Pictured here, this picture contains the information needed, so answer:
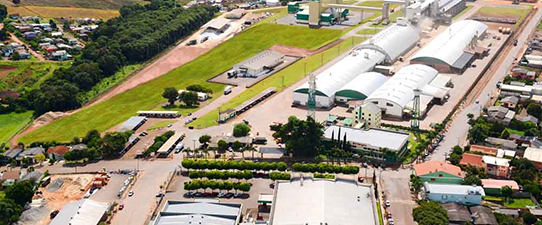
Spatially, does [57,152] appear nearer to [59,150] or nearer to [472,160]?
[59,150]

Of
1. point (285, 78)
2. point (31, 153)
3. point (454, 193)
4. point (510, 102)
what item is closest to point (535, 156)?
point (454, 193)

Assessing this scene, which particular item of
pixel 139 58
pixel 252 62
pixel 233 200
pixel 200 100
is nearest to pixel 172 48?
pixel 139 58

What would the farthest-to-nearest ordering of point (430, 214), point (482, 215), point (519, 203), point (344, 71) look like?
point (344, 71), point (519, 203), point (482, 215), point (430, 214)

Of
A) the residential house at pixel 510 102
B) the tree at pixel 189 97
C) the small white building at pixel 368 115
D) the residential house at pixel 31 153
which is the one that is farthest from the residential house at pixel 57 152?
the residential house at pixel 510 102

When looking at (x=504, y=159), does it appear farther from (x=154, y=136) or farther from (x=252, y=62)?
(x=252, y=62)

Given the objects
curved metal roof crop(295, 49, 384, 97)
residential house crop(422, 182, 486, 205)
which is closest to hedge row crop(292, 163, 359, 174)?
residential house crop(422, 182, 486, 205)

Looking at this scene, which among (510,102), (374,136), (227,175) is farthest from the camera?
(510,102)
